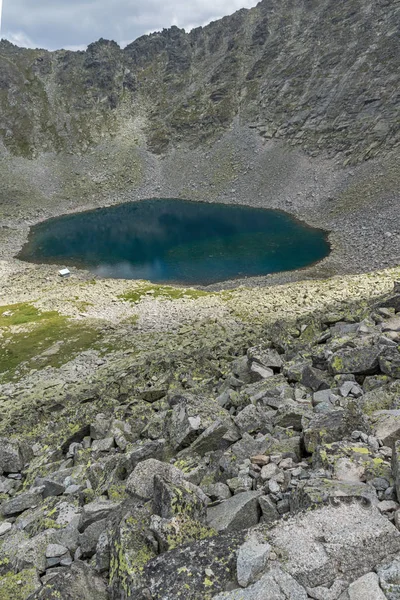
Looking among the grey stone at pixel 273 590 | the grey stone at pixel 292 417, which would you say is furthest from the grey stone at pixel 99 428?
the grey stone at pixel 273 590

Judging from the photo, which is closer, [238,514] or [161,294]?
[238,514]

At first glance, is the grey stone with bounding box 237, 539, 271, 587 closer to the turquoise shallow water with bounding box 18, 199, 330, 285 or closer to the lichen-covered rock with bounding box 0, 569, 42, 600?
the lichen-covered rock with bounding box 0, 569, 42, 600

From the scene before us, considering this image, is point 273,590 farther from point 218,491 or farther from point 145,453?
point 145,453

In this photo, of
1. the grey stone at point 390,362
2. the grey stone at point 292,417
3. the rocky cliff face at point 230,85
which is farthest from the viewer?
the rocky cliff face at point 230,85

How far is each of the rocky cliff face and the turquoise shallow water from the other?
28.2 m

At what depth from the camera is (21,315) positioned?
1768 inches

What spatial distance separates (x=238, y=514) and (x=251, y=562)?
153cm

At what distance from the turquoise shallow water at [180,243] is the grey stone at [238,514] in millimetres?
51376

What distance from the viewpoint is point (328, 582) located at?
538 cm

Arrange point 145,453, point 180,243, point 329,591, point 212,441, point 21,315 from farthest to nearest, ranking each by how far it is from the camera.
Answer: point 180,243
point 21,315
point 145,453
point 212,441
point 329,591

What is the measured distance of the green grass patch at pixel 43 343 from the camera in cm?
3453

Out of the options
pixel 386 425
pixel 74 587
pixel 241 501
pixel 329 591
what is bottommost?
pixel 74 587

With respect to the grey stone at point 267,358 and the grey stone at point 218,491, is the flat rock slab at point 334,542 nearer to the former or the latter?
the grey stone at point 218,491

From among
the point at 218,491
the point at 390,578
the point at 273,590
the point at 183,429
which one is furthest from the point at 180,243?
the point at 390,578
